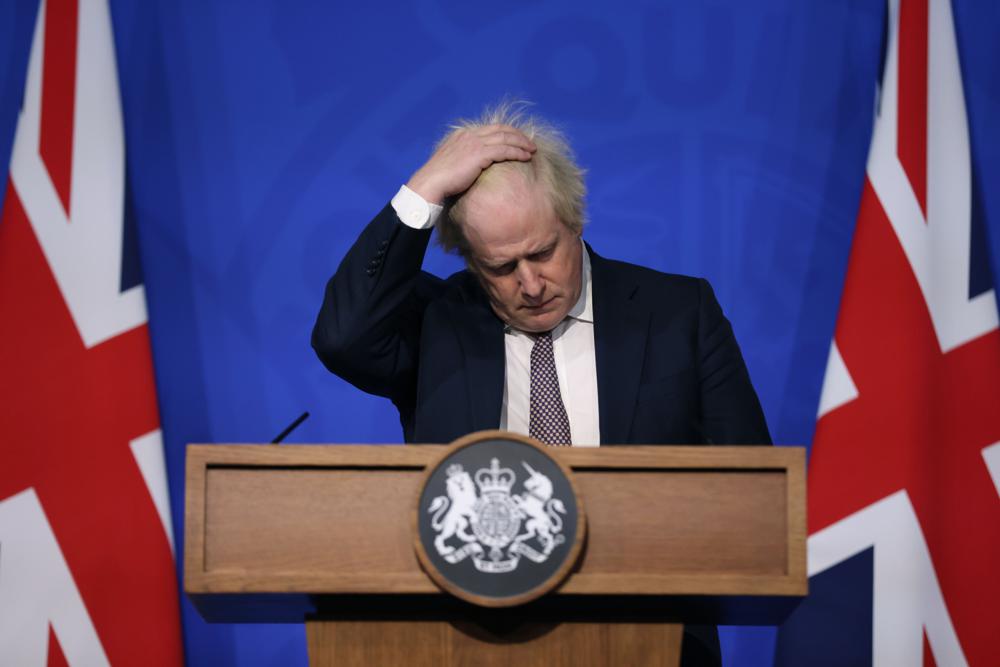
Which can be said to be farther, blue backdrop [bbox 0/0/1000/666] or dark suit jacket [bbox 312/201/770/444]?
blue backdrop [bbox 0/0/1000/666]

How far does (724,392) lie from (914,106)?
1.12m

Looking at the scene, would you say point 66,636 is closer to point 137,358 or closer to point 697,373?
point 137,358

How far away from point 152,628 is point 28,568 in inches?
11.6

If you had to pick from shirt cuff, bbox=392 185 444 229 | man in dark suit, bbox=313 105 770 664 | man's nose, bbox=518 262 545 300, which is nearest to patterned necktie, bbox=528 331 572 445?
man in dark suit, bbox=313 105 770 664

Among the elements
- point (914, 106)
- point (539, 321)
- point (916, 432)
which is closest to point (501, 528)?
point (539, 321)

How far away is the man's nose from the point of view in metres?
1.77

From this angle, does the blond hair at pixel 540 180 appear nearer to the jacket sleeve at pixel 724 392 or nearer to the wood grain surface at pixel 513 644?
the jacket sleeve at pixel 724 392

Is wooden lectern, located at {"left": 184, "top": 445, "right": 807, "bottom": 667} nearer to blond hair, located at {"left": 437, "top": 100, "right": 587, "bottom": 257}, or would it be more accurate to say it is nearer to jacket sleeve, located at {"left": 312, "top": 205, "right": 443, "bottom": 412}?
jacket sleeve, located at {"left": 312, "top": 205, "right": 443, "bottom": 412}

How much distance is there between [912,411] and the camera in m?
2.48

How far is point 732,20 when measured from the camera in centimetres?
285

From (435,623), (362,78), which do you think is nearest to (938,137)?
(362,78)

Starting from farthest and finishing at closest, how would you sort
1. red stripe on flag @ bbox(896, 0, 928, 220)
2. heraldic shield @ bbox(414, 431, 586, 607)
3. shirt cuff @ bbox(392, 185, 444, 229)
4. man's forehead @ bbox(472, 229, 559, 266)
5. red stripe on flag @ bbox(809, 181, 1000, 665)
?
1. red stripe on flag @ bbox(896, 0, 928, 220)
2. red stripe on flag @ bbox(809, 181, 1000, 665)
3. man's forehead @ bbox(472, 229, 559, 266)
4. shirt cuff @ bbox(392, 185, 444, 229)
5. heraldic shield @ bbox(414, 431, 586, 607)

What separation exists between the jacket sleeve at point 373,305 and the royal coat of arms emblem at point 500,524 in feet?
1.87

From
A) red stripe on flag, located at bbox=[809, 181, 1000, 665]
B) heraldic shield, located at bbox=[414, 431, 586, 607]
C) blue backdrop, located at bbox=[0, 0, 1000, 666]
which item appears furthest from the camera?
blue backdrop, located at bbox=[0, 0, 1000, 666]
